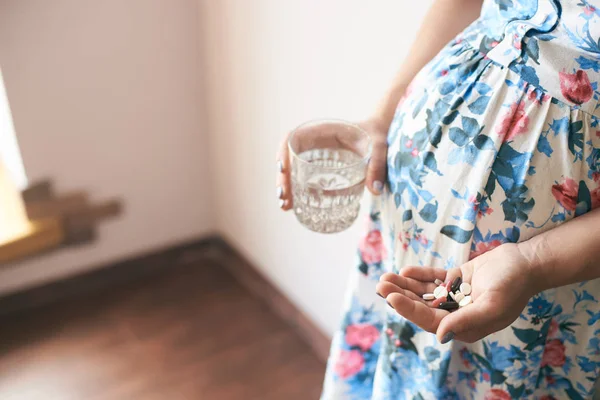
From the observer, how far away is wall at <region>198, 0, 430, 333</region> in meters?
1.17

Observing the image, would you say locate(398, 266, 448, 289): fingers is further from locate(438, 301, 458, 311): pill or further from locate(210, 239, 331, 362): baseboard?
locate(210, 239, 331, 362): baseboard

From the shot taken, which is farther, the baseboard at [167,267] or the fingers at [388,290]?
the baseboard at [167,267]

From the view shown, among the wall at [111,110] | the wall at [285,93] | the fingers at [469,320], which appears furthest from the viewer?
the wall at [111,110]

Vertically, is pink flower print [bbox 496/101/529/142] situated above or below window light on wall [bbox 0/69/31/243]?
above

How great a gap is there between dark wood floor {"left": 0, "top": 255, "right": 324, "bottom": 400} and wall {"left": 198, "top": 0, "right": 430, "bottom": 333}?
0.14 metres

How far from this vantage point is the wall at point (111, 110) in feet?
4.75

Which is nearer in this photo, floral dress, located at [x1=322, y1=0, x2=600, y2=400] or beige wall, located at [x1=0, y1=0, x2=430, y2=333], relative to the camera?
floral dress, located at [x1=322, y1=0, x2=600, y2=400]

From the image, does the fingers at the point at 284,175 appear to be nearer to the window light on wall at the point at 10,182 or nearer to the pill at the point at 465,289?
the pill at the point at 465,289

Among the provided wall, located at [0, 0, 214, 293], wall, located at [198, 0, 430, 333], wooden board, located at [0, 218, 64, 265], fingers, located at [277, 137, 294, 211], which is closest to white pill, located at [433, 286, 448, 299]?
fingers, located at [277, 137, 294, 211]

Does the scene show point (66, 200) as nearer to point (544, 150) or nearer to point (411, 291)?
point (411, 291)

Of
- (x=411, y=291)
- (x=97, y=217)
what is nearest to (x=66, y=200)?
(x=97, y=217)

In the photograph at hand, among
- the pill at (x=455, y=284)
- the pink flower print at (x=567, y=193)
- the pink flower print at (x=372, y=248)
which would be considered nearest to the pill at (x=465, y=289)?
the pill at (x=455, y=284)

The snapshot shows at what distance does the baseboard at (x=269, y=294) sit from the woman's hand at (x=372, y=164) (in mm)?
809

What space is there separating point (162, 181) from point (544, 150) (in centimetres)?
130
